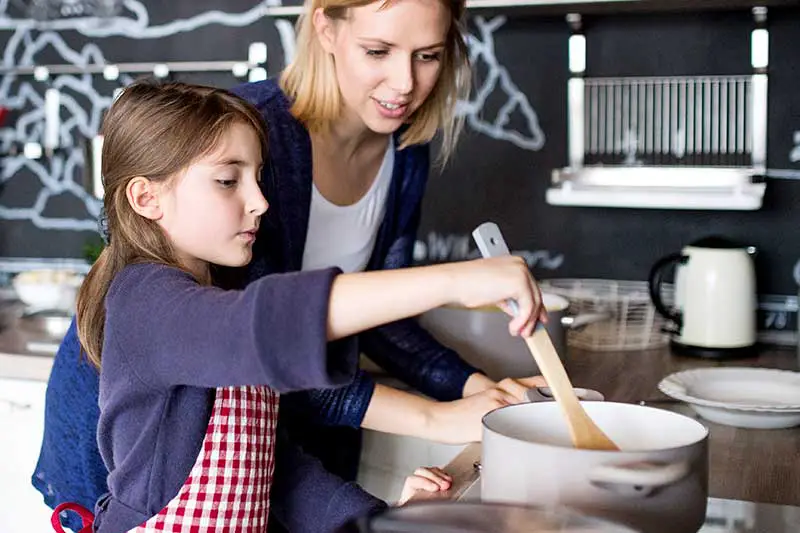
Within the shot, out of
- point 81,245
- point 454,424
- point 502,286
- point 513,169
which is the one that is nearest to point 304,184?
point 454,424

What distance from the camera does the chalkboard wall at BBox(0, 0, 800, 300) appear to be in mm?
2158

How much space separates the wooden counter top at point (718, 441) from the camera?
114 centimetres

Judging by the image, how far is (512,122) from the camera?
2.31 meters

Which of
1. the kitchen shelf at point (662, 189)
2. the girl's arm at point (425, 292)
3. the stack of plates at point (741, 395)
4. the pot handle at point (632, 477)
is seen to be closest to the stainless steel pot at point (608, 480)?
the pot handle at point (632, 477)

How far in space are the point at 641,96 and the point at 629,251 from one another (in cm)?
31

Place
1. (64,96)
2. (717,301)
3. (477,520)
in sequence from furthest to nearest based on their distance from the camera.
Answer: (64,96) → (717,301) → (477,520)

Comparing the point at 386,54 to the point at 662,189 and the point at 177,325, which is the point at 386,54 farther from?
the point at 662,189

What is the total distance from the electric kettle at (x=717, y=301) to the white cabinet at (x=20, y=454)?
1.14 metres

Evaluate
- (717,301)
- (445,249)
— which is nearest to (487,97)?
(445,249)

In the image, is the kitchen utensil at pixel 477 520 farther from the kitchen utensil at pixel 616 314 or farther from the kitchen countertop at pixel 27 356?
the kitchen countertop at pixel 27 356

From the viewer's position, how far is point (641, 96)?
2.19 meters

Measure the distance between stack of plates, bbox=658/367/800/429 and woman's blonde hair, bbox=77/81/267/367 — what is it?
25.4 inches

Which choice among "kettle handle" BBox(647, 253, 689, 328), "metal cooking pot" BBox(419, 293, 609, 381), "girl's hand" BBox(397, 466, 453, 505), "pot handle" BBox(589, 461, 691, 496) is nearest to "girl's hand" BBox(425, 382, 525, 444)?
"girl's hand" BBox(397, 466, 453, 505)

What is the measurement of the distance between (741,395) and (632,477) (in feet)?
2.62
